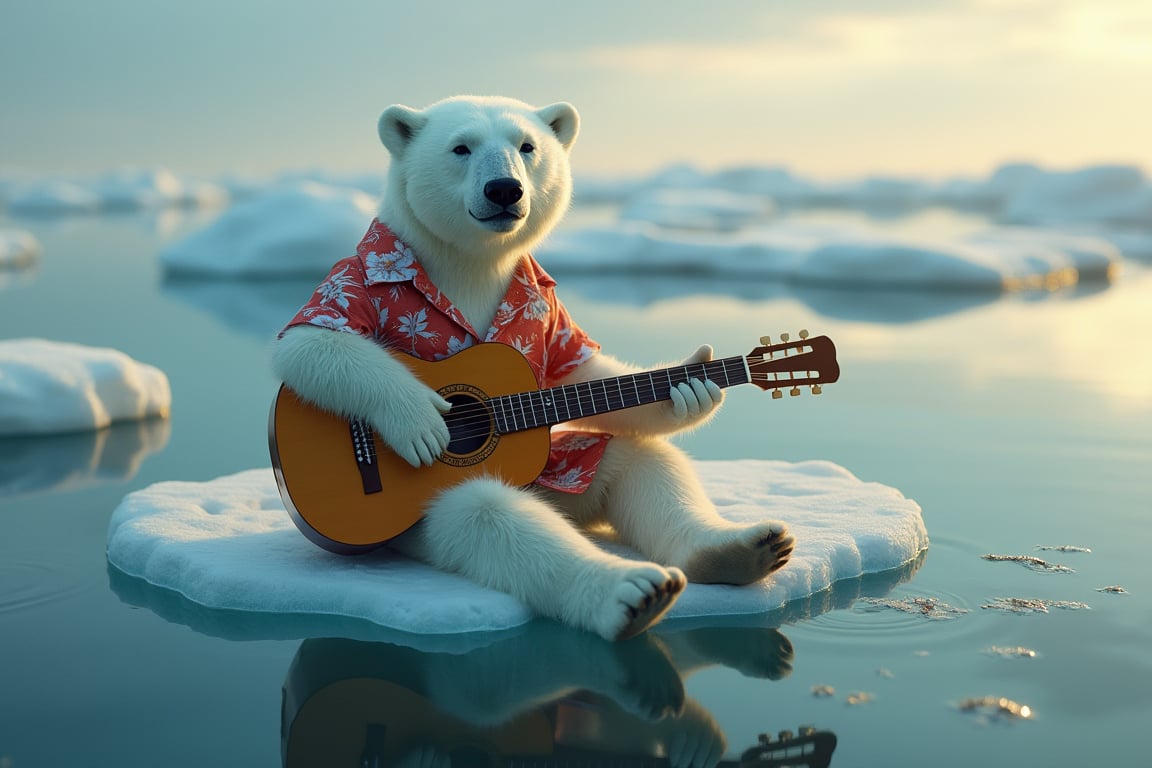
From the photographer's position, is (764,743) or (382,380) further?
(382,380)

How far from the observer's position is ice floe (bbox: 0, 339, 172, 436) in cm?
411

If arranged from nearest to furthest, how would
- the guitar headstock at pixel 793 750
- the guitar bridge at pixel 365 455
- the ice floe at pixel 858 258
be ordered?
the guitar headstock at pixel 793 750 < the guitar bridge at pixel 365 455 < the ice floe at pixel 858 258

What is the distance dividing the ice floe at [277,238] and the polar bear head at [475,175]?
8064 millimetres

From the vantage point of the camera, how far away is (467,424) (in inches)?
99.1

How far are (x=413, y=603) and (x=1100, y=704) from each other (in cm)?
131

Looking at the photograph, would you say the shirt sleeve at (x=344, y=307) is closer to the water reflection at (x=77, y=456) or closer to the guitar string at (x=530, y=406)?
the guitar string at (x=530, y=406)

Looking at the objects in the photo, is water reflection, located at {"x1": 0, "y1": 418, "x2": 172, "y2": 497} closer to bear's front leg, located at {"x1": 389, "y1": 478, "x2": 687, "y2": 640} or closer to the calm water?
the calm water

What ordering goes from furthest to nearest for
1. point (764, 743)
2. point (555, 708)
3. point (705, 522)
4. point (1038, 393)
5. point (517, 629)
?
point (1038, 393) → point (705, 522) → point (517, 629) → point (555, 708) → point (764, 743)

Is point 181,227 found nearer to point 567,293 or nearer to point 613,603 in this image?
point 567,293

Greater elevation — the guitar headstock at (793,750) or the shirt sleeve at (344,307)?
the shirt sleeve at (344,307)

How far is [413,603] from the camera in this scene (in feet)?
7.57

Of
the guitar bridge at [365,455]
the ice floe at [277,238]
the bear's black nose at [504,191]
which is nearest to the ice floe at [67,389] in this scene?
the guitar bridge at [365,455]

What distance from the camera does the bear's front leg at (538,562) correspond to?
2.12 metres

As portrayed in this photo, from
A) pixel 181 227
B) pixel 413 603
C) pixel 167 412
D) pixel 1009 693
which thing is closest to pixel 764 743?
pixel 1009 693
